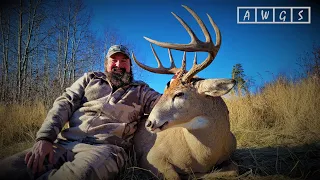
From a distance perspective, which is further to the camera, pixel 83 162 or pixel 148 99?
pixel 148 99

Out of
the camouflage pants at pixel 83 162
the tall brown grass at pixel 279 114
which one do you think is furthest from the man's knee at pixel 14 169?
the tall brown grass at pixel 279 114

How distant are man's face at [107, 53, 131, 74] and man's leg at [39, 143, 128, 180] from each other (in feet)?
2.99

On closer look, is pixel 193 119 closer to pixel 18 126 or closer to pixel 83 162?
pixel 83 162

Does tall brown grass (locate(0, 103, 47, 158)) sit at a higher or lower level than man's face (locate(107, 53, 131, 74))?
lower

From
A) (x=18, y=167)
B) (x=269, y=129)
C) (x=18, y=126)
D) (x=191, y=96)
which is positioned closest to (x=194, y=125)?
(x=191, y=96)

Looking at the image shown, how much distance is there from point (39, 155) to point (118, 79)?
1.05 m

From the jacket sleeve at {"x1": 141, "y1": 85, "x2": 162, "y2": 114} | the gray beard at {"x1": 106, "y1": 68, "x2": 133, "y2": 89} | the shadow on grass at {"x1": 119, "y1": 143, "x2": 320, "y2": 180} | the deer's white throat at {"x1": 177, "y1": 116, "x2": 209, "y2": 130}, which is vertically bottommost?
the shadow on grass at {"x1": 119, "y1": 143, "x2": 320, "y2": 180}

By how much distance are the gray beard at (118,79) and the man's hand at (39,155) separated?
85 cm

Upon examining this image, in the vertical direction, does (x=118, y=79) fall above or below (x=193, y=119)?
above

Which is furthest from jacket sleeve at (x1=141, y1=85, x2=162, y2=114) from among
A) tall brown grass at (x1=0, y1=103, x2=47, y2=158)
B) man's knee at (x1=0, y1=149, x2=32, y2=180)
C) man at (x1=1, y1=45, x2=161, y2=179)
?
tall brown grass at (x1=0, y1=103, x2=47, y2=158)

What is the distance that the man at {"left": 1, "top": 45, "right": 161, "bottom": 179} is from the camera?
1.98 m

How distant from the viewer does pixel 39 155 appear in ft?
6.64

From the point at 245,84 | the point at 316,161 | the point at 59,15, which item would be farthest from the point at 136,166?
the point at 59,15

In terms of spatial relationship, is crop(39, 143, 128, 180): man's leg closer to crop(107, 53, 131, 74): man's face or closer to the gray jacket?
the gray jacket
